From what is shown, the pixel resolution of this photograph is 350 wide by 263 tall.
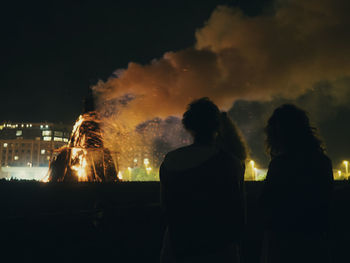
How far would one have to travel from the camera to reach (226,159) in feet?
6.05

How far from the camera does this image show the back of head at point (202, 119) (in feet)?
6.67

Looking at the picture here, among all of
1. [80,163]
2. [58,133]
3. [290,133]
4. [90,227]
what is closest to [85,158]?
[80,163]

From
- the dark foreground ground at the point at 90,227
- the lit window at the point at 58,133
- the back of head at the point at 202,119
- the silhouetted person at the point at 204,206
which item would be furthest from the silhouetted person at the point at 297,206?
the lit window at the point at 58,133

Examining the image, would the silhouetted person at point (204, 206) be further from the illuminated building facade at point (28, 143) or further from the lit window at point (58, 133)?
the lit window at point (58, 133)

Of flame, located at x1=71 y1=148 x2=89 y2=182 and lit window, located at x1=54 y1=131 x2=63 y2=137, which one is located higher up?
lit window, located at x1=54 y1=131 x2=63 y2=137

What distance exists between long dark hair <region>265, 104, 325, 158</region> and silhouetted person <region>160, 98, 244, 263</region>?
886 millimetres

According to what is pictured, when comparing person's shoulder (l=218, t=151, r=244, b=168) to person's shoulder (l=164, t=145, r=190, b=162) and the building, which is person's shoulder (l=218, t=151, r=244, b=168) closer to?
person's shoulder (l=164, t=145, r=190, b=162)

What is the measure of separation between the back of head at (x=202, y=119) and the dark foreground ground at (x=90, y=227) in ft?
12.0

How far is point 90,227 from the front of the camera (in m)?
5.43

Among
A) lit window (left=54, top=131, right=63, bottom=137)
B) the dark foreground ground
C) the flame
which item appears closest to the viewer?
the dark foreground ground

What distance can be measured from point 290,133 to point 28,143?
118m

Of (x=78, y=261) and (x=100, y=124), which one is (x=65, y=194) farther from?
(x=100, y=124)

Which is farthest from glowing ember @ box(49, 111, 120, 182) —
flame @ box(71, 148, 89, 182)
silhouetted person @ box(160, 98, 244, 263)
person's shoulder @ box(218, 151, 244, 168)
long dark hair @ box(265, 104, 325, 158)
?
person's shoulder @ box(218, 151, 244, 168)

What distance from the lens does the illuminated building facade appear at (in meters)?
103
